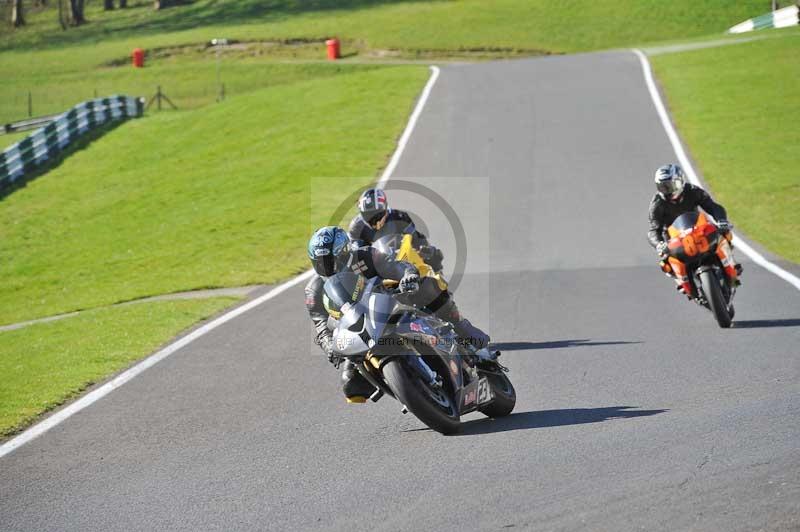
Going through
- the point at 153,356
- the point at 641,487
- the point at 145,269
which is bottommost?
the point at 145,269

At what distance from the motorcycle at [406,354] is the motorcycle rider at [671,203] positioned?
5571mm

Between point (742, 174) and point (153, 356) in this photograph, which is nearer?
point (153, 356)

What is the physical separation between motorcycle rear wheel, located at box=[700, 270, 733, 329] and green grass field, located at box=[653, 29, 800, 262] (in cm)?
583

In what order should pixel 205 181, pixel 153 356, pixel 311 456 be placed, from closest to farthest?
pixel 311 456, pixel 153 356, pixel 205 181

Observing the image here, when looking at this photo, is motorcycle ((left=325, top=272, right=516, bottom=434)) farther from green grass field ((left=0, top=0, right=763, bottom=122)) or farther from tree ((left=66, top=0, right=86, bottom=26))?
tree ((left=66, top=0, right=86, bottom=26))

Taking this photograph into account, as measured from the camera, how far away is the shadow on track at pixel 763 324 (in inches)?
477

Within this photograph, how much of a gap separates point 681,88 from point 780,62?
16.5 feet

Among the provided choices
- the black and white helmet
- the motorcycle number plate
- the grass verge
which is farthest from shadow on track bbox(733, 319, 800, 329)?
the grass verge

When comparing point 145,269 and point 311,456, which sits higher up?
point 311,456

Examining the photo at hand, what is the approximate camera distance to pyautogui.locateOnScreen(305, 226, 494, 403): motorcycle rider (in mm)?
8789

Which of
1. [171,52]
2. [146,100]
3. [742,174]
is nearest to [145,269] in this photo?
[742,174]

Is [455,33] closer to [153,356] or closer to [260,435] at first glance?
[153,356]

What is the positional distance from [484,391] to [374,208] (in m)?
4.26

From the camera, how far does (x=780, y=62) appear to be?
3684 cm
